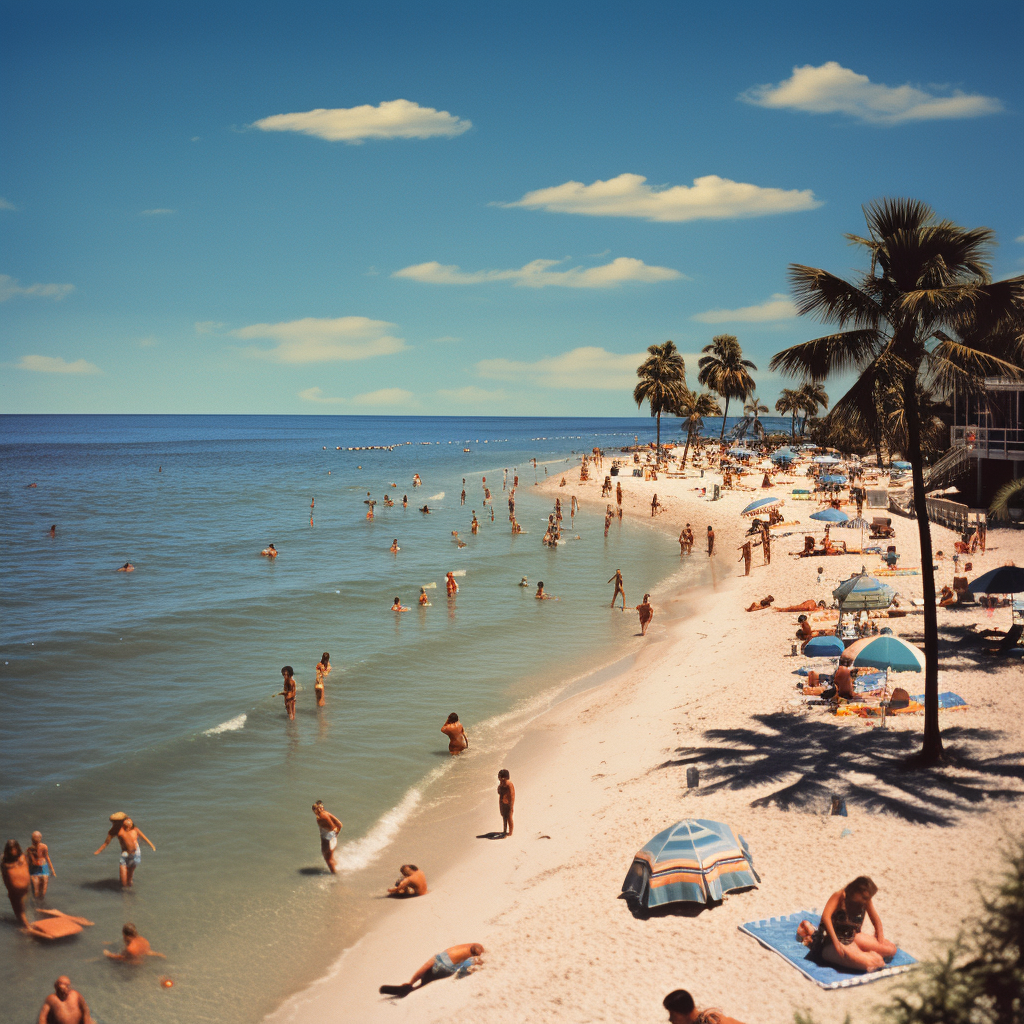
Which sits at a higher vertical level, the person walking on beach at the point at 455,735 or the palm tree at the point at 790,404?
the palm tree at the point at 790,404

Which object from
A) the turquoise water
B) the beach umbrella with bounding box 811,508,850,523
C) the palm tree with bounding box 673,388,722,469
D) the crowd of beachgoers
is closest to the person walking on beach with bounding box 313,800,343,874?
the crowd of beachgoers

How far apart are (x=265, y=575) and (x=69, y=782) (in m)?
20.3

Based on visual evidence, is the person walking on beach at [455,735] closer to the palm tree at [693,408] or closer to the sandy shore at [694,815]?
the sandy shore at [694,815]

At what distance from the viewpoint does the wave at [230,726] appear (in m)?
17.5

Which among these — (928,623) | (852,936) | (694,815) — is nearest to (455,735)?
(694,815)

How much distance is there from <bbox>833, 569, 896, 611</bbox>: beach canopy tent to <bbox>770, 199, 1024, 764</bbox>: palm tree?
8.98m

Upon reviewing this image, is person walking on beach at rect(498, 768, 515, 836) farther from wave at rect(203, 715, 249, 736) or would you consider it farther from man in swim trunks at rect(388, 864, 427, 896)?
wave at rect(203, 715, 249, 736)

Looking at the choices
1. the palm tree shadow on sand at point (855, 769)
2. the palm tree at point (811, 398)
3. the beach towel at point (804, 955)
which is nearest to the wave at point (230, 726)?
the palm tree shadow on sand at point (855, 769)

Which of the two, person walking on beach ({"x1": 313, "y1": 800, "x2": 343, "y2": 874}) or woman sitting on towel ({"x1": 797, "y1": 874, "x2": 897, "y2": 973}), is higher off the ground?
woman sitting on towel ({"x1": 797, "y1": 874, "x2": 897, "y2": 973})

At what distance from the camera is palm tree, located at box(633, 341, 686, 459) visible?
80.5 metres

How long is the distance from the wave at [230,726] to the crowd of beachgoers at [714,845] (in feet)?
Result: 4.02

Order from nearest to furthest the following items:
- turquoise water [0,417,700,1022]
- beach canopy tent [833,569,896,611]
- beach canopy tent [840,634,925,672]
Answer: turquoise water [0,417,700,1022], beach canopy tent [840,634,925,672], beach canopy tent [833,569,896,611]

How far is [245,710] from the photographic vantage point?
1881 centimetres

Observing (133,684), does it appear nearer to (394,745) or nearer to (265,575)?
(394,745)
